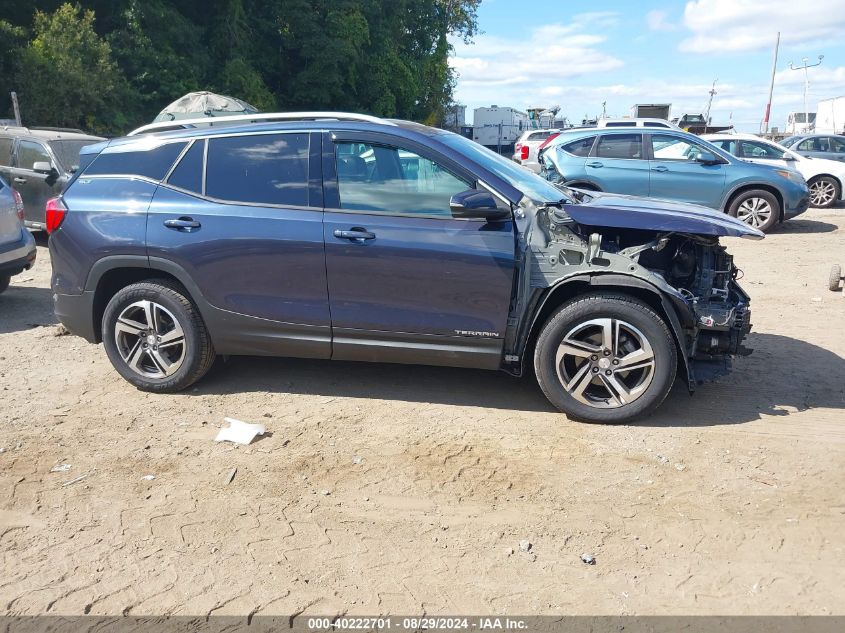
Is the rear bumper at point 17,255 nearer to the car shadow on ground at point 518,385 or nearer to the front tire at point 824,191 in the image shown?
the car shadow on ground at point 518,385

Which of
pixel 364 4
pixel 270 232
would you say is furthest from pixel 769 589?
pixel 364 4

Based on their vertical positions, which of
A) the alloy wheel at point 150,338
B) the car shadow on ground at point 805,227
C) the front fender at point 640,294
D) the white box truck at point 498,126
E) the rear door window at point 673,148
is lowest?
the alloy wheel at point 150,338

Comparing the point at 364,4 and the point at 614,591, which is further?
the point at 364,4

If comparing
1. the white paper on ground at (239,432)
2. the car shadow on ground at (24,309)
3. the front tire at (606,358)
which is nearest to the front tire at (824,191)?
the front tire at (606,358)

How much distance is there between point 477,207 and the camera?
4.29 meters

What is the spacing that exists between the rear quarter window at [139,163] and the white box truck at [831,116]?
130ft

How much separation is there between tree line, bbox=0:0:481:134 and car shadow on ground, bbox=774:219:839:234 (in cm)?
2018

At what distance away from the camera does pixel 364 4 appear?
36000mm

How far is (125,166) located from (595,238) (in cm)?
331

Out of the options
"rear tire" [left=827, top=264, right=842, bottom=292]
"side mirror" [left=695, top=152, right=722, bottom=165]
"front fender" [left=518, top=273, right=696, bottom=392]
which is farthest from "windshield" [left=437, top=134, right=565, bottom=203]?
"side mirror" [left=695, top=152, right=722, bottom=165]

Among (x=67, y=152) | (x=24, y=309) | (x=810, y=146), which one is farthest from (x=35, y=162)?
(x=810, y=146)

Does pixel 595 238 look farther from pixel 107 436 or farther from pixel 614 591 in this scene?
pixel 107 436

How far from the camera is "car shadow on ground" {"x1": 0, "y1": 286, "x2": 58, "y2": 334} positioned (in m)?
6.96

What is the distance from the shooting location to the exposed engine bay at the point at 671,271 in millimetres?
4367
